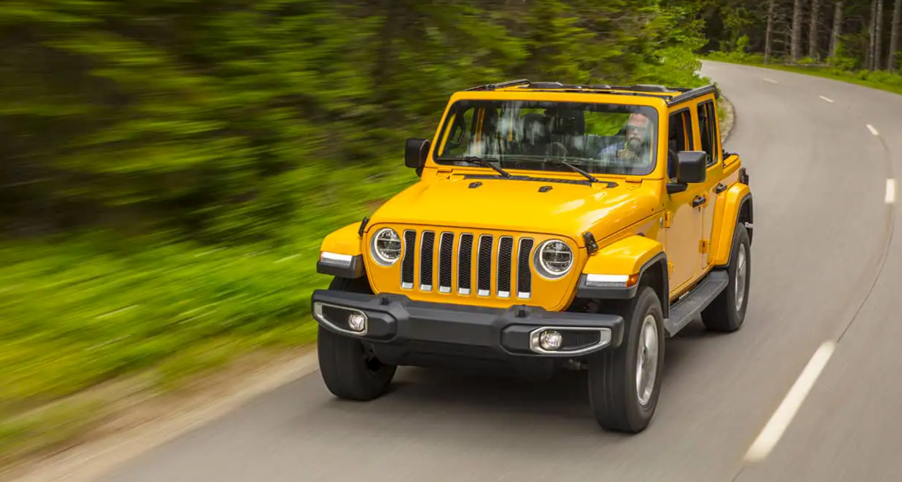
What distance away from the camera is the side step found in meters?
7.23

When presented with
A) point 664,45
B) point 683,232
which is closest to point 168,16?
point 683,232

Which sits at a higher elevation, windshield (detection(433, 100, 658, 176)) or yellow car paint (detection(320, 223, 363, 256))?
windshield (detection(433, 100, 658, 176))

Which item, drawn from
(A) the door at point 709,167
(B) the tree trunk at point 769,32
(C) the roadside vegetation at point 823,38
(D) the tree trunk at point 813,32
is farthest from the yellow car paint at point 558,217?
(B) the tree trunk at point 769,32

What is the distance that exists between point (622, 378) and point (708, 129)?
10.4ft

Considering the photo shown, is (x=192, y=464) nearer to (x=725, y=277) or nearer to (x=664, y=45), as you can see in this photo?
(x=725, y=277)

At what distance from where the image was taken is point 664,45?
27.4 metres

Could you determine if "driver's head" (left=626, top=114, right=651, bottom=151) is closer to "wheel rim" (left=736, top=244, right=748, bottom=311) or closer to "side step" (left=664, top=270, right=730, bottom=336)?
"side step" (left=664, top=270, right=730, bottom=336)

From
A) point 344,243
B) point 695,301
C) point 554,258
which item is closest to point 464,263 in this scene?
point 554,258

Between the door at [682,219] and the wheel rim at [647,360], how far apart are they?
902mm

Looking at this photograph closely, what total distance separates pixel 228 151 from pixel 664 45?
18918 millimetres

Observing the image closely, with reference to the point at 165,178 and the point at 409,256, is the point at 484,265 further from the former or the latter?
the point at 165,178

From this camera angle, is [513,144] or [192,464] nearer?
[192,464]

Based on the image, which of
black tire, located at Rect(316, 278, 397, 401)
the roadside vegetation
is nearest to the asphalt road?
black tire, located at Rect(316, 278, 397, 401)

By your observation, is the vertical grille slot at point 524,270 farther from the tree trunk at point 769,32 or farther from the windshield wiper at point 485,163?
the tree trunk at point 769,32
